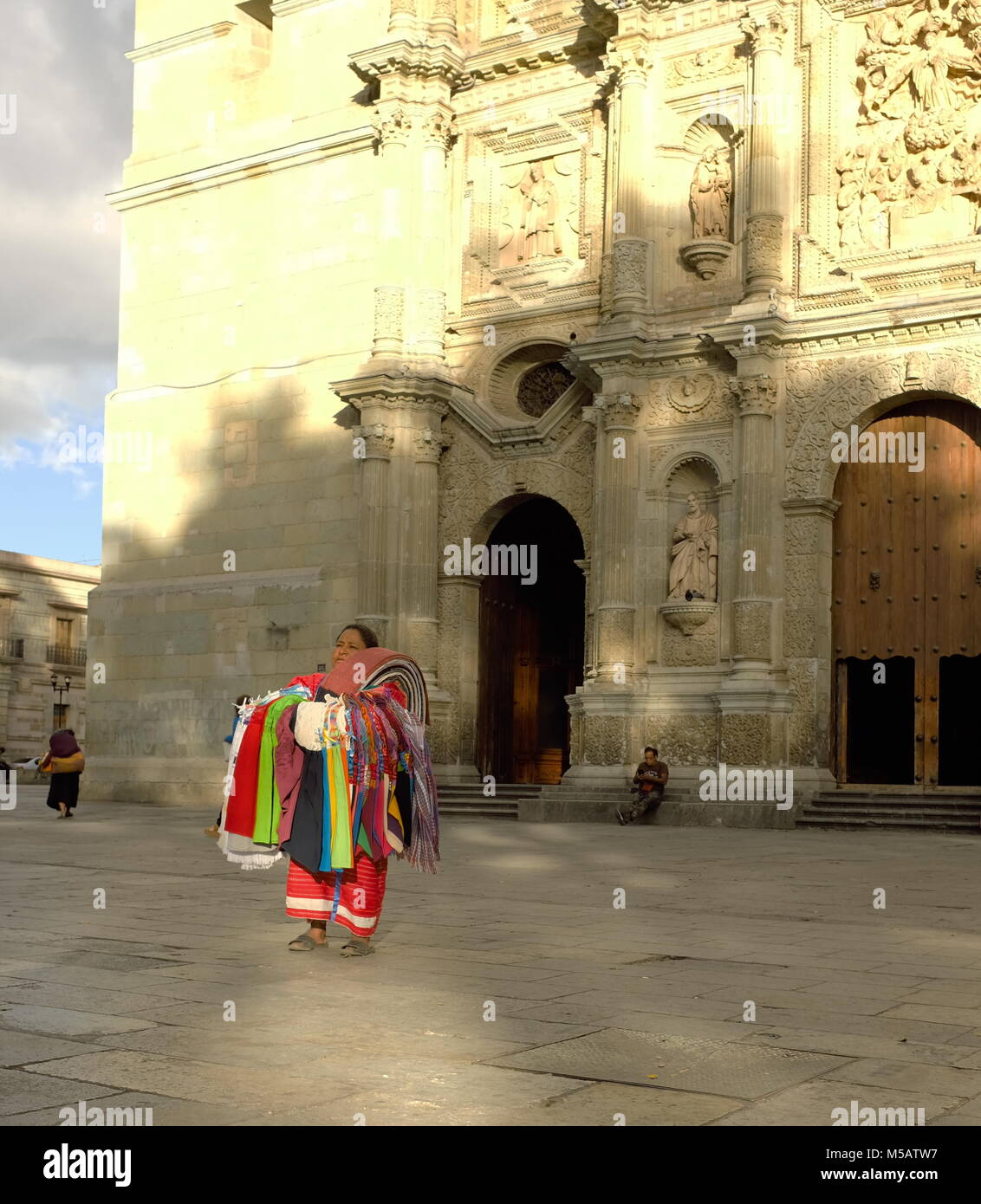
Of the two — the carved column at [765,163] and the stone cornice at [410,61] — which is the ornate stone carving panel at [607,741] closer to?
the carved column at [765,163]

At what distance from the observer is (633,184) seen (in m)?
22.5

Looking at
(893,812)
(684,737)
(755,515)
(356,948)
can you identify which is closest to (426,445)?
(755,515)

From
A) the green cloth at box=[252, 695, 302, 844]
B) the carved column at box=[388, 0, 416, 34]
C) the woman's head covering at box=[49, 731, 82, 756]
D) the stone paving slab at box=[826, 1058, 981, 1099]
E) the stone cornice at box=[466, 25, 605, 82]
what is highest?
the carved column at box=[388, 0, 416, 34]

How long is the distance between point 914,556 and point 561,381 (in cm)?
673

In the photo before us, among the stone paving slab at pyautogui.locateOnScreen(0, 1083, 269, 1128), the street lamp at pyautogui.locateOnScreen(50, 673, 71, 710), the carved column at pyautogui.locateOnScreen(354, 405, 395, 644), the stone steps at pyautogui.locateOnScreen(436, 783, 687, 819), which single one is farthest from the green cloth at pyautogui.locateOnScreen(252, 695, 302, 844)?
the street lamp at pyautogui.locateOnScreen(50, 673, 71, 710)

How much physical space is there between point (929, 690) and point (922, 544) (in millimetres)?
1978

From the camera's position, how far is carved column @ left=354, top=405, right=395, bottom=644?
2397 cm

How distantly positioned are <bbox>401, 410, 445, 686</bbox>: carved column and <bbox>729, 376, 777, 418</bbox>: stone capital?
5400 millimetres

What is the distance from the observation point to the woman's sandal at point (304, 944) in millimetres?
8070

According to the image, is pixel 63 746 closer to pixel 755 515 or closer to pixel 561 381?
pixel 561 381

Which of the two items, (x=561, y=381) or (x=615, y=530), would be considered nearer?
(x=615, y=530)

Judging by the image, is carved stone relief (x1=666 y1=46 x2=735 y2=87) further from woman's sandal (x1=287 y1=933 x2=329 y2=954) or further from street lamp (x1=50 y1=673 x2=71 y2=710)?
street lamp (x1=50 y1=673 x2=71 y2=710)

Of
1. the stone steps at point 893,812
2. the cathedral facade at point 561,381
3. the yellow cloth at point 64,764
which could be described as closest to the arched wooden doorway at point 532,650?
the cathedral facade at point 561,381

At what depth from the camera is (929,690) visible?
20.6 m
